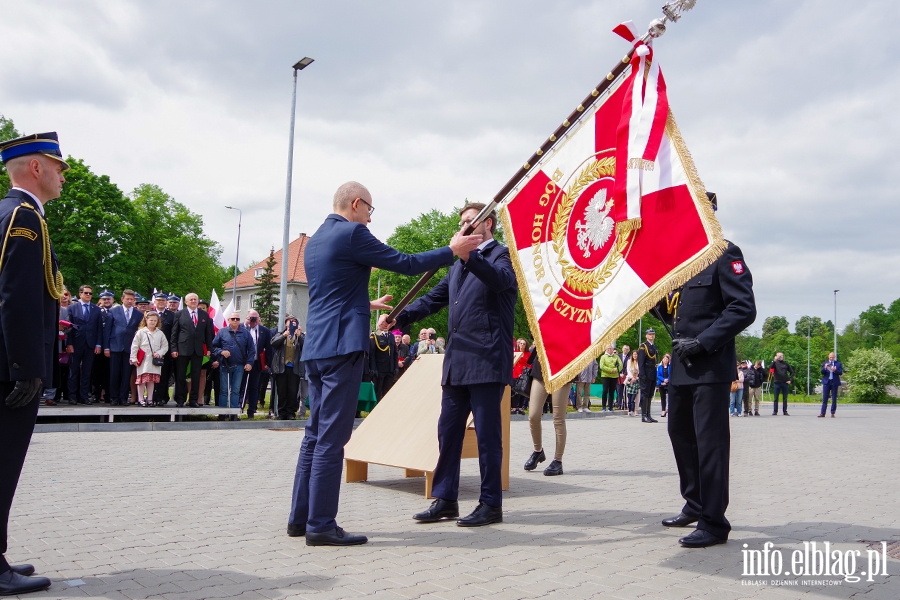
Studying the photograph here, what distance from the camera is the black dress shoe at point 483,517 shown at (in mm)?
5457

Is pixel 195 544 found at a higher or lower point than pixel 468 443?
lower

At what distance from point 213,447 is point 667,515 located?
6.71 meters

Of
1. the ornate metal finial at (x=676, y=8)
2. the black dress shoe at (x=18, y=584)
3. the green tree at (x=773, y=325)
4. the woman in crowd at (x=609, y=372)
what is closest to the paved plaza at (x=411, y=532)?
the black dress shoe at (x=18, y=584)

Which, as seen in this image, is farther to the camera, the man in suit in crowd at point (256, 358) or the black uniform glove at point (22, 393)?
the man in suit in crowd at point (256, 358)

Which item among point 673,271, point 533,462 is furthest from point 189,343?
point 673,271

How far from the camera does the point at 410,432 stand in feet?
23.1

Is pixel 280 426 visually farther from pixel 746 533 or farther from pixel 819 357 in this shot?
pixel 819 357

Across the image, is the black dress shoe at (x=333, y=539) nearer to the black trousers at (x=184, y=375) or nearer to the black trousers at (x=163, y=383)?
the black trousers at (x=184, y=375)

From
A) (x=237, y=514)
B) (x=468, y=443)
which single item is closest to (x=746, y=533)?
(x=468, y=443)

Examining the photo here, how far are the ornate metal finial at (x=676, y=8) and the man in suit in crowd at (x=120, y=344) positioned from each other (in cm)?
1262

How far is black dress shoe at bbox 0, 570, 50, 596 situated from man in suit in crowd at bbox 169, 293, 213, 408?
37.5ft

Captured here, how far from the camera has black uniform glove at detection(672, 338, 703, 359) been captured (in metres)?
5.02

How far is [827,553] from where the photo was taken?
4.75 meters

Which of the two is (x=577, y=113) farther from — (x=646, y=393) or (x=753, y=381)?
(x=753, y=381)
